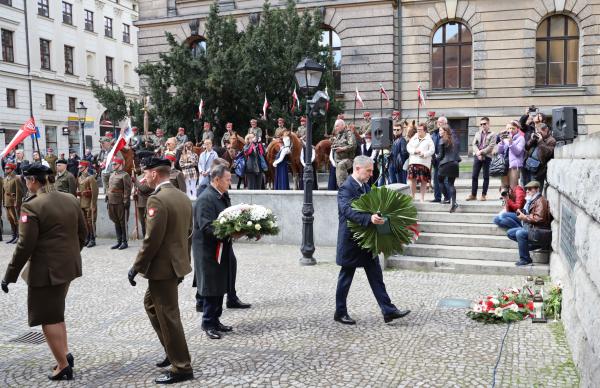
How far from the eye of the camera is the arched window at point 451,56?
93.2ft

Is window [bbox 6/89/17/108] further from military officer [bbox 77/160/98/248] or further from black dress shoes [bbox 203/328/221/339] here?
Answer: black dress shoes [bbox 203/328/221/339]

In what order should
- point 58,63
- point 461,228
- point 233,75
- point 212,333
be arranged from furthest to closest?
point 58,63 < point 233,75 < point 461,228 < point 212,333

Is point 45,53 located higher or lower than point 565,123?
higher

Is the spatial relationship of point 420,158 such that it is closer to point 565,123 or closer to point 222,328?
point 565,123

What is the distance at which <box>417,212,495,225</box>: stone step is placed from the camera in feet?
38.0

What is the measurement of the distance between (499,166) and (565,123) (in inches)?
76.9

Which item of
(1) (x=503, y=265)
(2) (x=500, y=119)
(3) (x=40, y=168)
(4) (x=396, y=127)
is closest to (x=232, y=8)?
(2) (x=500, y=119)

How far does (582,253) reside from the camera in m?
5.47

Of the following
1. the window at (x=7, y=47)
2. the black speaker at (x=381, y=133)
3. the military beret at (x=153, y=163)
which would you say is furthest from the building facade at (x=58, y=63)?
the military beret at (x=153, y=163)

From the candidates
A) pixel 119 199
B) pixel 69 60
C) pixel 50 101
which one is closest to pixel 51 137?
pixel 50 101

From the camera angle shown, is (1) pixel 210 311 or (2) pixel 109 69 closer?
(1) pixel 210 311

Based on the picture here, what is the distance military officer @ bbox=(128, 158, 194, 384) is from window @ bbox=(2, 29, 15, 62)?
146 ft

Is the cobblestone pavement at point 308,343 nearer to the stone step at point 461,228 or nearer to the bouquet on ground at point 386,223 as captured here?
the bouquet on ground at point 386,223

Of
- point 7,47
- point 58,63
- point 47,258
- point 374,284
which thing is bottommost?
point 374,284
